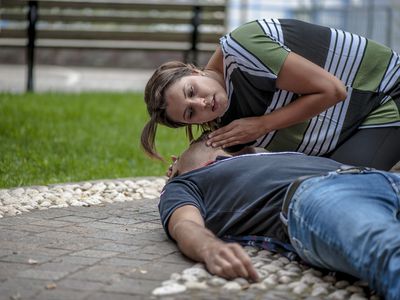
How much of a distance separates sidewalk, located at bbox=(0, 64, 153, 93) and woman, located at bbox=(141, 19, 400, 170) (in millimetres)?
7610

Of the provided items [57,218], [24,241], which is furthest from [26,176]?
[24,241]

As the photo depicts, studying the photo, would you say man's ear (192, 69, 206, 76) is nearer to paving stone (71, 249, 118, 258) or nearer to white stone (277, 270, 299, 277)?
paving stone (71, 249, 118, 258)

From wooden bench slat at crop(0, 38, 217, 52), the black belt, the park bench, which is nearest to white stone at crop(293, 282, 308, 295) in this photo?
the black belt

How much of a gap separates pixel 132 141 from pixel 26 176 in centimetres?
202

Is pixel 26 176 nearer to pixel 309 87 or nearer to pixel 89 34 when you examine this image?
pixel 309 87

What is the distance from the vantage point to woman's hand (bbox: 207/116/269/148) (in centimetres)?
401

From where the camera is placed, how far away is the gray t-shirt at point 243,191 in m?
3.70

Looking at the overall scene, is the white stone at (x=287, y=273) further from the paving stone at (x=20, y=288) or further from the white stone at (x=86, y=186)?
the white stone at (x=86, y=186)

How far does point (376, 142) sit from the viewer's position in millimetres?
4328

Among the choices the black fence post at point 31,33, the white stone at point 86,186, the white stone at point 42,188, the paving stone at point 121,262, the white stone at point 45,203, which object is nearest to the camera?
the paving stone at point 121,262

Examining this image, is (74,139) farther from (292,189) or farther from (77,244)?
(292,189)

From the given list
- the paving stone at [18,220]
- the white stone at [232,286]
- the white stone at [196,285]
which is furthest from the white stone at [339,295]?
the paving stone at [18,220]

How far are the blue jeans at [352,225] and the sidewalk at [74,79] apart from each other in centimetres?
844

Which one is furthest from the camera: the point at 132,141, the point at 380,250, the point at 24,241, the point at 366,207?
the point at 132,141
